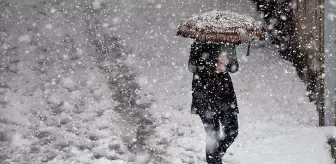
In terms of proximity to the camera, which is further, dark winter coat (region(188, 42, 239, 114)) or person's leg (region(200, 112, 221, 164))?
person's leg (region(200, 112, 221, 164))

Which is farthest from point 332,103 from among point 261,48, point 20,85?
point 20,85

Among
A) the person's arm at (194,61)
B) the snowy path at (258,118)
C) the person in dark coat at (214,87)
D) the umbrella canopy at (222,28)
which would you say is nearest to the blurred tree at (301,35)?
the snowy path at (258,118)

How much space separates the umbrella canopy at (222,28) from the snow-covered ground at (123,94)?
189 cm

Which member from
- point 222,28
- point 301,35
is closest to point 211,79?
point 222,28

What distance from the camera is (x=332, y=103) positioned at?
6.17 m

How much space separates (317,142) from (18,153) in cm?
421

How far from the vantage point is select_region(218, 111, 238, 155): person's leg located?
4.71 metres

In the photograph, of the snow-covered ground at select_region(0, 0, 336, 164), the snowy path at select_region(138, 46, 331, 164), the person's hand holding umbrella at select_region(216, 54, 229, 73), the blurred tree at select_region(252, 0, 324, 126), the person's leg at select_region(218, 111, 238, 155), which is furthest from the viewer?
the blurred tree at select_region(252, 0, 324, 126)

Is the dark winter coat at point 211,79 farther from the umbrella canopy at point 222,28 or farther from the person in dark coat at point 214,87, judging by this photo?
the umbrella canopy at point 222,28

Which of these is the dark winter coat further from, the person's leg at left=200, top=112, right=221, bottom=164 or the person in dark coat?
the person's leg at left=200, top=112, right=221, bottom=164

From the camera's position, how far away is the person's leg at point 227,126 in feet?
15.5

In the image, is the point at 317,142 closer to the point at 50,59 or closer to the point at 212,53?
the point at 212,53

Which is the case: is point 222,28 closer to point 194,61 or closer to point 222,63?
point 222,63

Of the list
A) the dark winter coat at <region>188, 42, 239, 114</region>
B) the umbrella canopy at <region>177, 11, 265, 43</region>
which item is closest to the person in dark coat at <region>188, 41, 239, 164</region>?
the dark winter coat at <region>188, 42, 239, 114</region>
